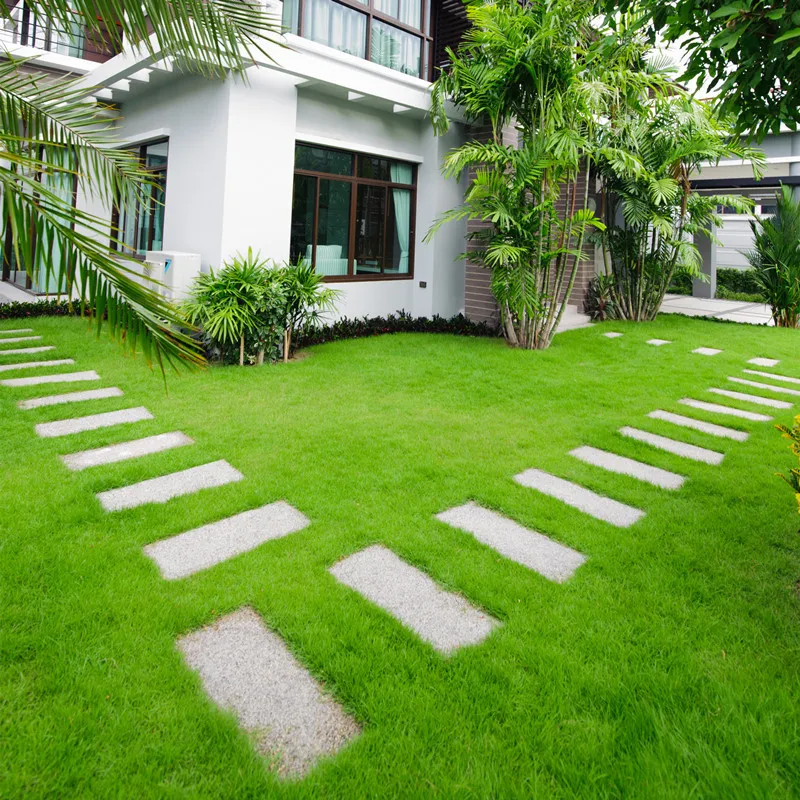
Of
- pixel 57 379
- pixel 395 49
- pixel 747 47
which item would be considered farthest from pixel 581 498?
pixel 395 49

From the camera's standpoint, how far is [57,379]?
588cm

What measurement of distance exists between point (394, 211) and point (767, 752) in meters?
9.03

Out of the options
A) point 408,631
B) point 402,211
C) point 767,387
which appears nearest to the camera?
point 408,631

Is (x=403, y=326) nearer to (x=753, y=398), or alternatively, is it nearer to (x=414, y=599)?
(x=753, y=398)

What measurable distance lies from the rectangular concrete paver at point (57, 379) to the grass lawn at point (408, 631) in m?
0.48

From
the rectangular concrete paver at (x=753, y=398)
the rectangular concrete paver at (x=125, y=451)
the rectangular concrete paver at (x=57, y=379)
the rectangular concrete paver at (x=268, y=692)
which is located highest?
the rectangular concrete paver at (x=753, y=398)

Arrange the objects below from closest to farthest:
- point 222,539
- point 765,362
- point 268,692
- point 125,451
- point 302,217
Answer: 1. point 268,692
2. point 222,539
3. point 125,451
4. point 765,362
5. point 302,217

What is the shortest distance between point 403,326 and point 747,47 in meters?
7.20

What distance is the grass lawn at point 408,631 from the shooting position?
5.96 feet

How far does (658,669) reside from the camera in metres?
2.26

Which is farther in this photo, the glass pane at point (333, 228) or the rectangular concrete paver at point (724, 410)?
the glass pane at point (333, 228)

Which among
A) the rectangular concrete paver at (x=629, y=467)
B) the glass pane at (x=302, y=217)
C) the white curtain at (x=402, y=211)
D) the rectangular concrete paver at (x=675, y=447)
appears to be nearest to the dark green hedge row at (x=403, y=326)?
the white curtain at (x=402, y=211)

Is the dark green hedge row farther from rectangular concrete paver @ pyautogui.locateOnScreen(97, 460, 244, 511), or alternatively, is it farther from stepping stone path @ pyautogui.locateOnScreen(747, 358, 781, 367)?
rectangular concrete paver @ pyautogui.locateOnScreen(97, 460, 244, 511)

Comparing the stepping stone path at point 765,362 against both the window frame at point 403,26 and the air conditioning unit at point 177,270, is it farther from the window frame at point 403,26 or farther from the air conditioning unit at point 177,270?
the air conditioning unit at point 177,270
